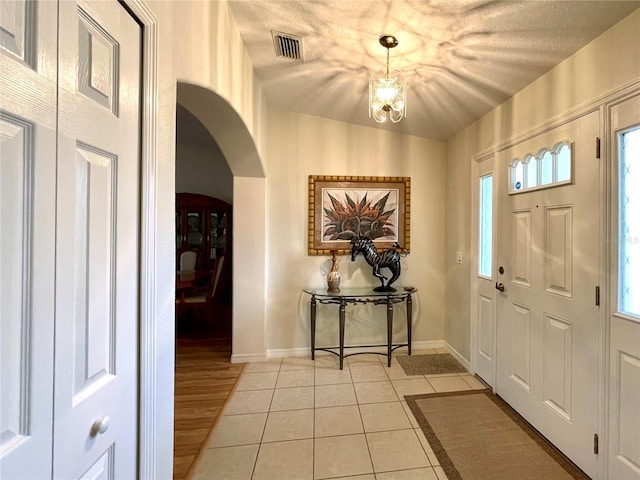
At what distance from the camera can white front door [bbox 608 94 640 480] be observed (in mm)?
1408

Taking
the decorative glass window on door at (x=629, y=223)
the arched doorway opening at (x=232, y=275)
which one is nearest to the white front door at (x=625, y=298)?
the decorative glass window on door at (x=629, y=223)

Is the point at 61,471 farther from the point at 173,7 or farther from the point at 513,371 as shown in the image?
the point at 513,371

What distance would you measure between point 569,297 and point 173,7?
2580 mm

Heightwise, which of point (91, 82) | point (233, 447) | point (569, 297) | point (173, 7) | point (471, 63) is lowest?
point (233, 447)

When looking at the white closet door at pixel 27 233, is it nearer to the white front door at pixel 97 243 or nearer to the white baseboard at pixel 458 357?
the white front door at pixel 97 243

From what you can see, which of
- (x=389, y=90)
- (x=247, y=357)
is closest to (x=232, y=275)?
(x=247, y=357)

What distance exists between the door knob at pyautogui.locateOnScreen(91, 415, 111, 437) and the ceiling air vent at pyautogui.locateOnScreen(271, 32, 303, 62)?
217 centimetres

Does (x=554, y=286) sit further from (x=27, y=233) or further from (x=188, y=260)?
(x=188, y=260)

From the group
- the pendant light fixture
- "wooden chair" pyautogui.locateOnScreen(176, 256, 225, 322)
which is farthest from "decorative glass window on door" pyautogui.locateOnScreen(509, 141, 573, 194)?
"wooden chair" pyautogui.locateOnScreen(176, 256, 225, 322)

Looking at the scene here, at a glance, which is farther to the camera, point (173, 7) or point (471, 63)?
point (471, 63)

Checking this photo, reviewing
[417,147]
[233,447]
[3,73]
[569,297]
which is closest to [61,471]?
[3,73]

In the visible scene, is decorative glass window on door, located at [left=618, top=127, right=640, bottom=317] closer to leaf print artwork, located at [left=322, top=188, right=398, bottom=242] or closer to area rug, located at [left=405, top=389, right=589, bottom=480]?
area rug, located at [left=405, top=389, right=589, bottom=480]

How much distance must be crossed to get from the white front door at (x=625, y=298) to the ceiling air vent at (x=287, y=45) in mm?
1876

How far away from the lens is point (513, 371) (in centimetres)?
225
